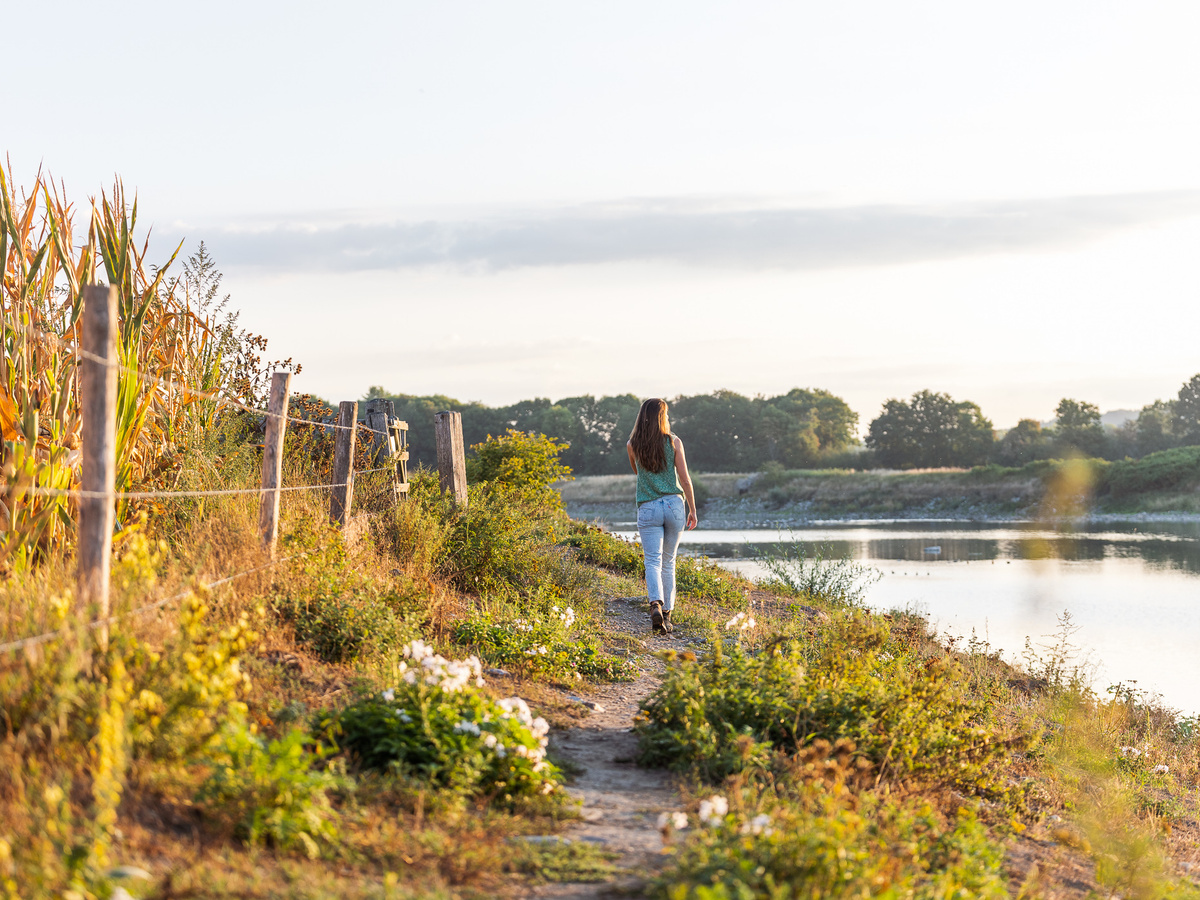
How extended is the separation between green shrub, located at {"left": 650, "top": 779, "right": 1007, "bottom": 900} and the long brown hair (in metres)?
4.19

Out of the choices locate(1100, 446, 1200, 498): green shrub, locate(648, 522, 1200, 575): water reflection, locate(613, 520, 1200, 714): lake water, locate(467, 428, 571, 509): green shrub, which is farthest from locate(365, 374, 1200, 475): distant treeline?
locate(467, 428, 571, 509): green shrub

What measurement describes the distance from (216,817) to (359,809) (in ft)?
1.73

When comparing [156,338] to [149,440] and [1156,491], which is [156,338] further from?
[1156,491]

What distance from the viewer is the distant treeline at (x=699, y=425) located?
84438 mm

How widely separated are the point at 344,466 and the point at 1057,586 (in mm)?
17879

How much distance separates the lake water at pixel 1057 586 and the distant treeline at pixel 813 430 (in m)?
29.5

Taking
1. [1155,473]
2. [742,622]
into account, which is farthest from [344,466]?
[1155,473]

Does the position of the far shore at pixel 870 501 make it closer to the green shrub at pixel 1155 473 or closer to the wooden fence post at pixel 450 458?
the green shrub at pixel 1155 473

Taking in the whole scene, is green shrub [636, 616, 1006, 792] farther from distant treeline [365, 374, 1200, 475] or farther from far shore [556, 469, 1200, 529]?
distant treeline [365, 374, 1200, 475]

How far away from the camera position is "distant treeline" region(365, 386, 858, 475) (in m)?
84.4

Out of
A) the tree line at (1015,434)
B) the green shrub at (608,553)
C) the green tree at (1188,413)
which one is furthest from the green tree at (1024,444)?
the green shrub at (608,553)

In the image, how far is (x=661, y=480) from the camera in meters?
7.64

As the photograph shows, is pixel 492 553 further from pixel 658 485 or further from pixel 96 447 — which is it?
pixel 96 447

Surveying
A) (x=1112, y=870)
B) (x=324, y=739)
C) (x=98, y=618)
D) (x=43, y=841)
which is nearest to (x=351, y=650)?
(x=324, y=739)
